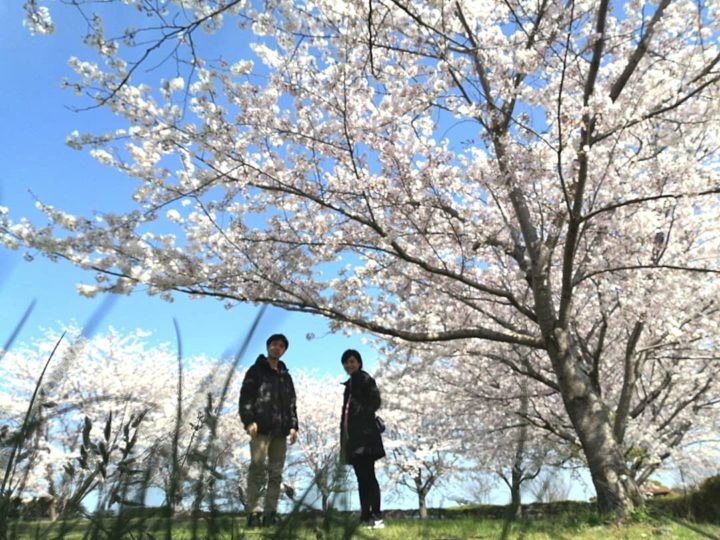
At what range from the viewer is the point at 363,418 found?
5.88 meters

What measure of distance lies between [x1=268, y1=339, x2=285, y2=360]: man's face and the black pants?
1439mm

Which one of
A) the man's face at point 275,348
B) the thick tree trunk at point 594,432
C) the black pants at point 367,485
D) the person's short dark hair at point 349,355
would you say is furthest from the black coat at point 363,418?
the thick tree trunk at point 594,432

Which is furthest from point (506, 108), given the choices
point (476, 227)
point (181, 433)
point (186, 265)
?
point (181, 433)

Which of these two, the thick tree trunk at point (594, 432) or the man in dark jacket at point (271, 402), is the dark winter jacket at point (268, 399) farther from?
the thick tree trunk at point (594, 432)

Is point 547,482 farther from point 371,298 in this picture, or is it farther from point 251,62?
point 371,298

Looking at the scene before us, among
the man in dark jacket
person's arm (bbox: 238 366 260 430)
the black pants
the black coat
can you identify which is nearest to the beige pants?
the man in dark jacket

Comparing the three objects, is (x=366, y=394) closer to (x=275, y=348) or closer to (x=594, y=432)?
(x=275, y=348)

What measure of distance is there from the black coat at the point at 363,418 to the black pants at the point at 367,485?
11 centimetres

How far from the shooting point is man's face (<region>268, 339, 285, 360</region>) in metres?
6.15

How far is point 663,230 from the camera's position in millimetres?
9664

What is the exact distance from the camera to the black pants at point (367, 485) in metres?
5.84

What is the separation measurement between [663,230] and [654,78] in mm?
3860

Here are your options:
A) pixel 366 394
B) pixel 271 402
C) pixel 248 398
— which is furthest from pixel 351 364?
pixel 248 398

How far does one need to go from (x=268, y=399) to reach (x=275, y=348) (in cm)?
59
